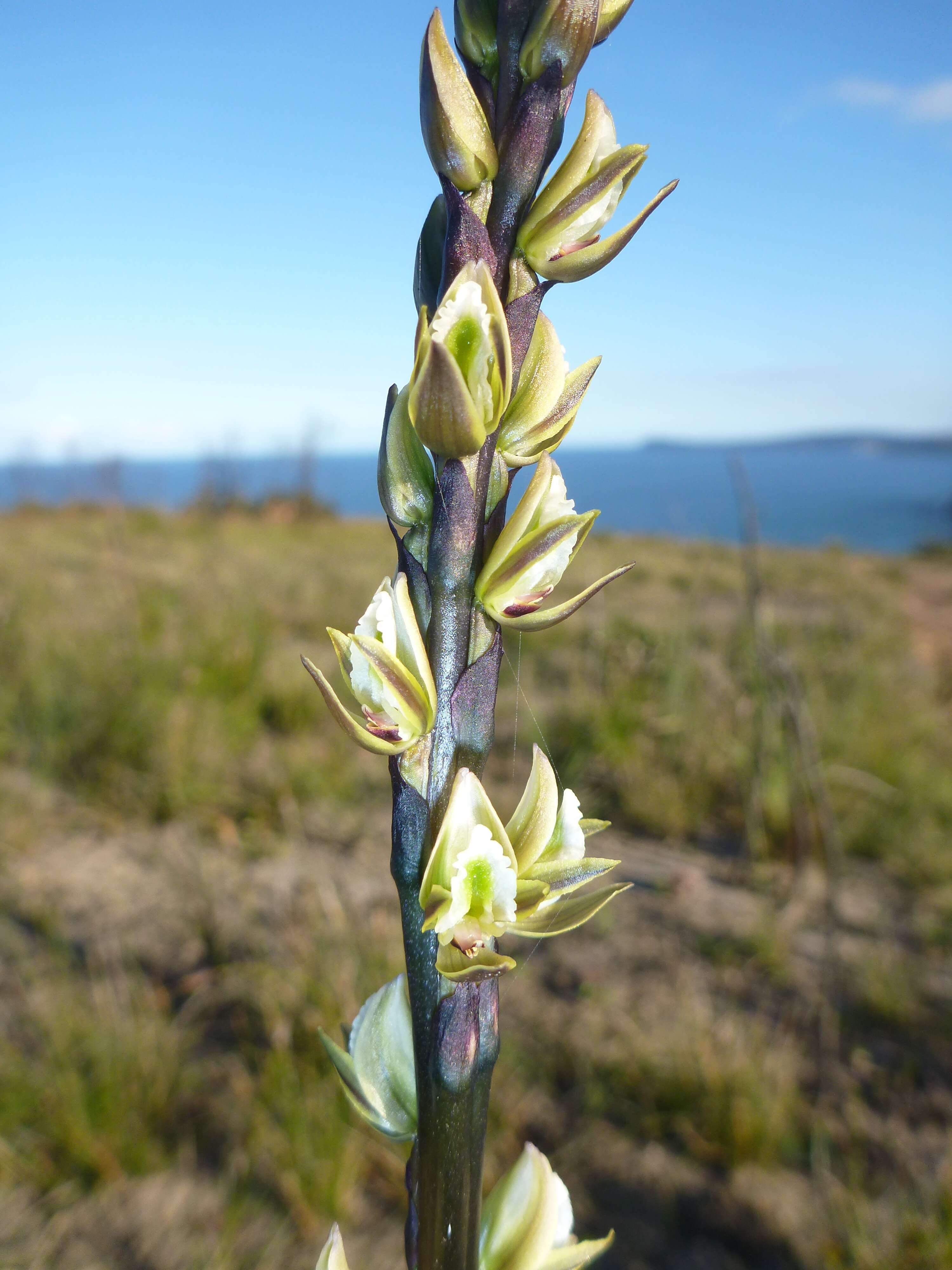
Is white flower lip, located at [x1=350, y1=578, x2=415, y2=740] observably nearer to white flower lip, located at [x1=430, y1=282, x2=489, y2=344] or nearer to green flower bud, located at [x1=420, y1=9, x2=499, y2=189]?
white flower lip, located at [x1=430, y1=282, x2=489, y2=344]

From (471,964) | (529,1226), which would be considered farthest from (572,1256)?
(471,964)

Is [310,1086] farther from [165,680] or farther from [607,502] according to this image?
[607,502]

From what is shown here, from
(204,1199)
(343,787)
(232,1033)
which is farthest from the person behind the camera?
(343,787)

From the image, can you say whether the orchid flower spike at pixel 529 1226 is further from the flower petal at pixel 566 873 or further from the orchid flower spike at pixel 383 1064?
the flower petal at pixel 566 873

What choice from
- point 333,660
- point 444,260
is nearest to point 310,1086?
point 444,260

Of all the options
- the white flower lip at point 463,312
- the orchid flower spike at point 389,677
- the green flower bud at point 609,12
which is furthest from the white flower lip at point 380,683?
the green flower bud at point 609,12
